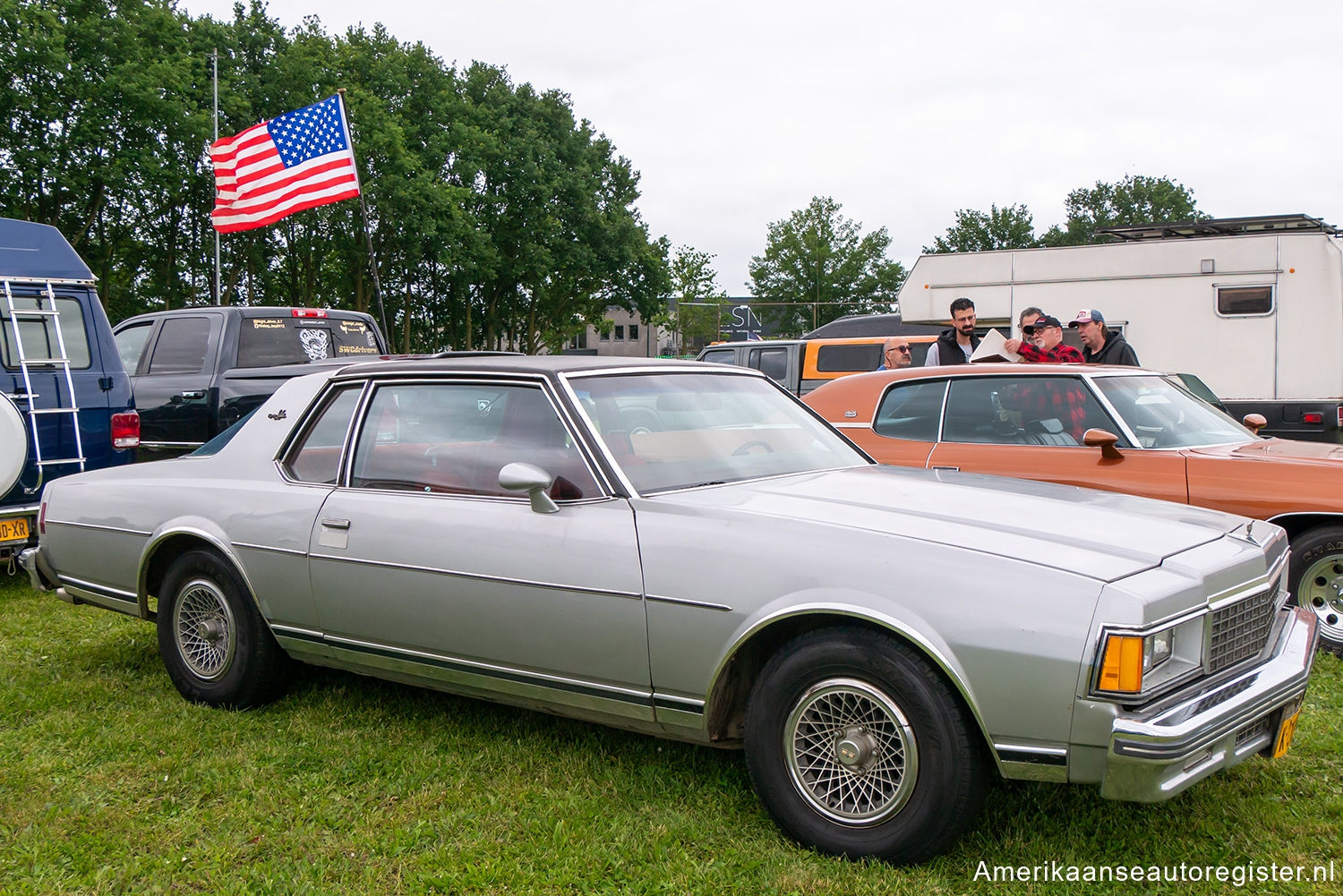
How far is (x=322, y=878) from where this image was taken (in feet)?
9.81

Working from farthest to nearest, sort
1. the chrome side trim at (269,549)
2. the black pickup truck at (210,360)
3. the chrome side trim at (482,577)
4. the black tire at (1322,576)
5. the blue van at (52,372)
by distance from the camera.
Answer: the black pickup truck at (210,360), the blue van at (52,372), the black tire at (1322,576), the chrome side trim at (269,549), the chrome side trim at (482,577)

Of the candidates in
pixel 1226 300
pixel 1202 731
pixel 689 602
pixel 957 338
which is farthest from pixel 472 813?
pixel 1226 300

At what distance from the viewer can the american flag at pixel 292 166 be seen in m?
15.0

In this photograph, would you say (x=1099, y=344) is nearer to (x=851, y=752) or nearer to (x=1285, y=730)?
(x=1285, y=730)

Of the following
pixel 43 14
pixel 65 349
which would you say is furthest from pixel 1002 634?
pixel 43 14

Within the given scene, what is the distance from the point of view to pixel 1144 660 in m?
2.59

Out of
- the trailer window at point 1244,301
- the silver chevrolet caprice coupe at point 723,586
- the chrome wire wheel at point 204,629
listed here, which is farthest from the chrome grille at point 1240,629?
the trailer window at point 1244,301

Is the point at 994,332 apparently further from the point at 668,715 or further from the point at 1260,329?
the point at 1260,329

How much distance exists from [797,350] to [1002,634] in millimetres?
12332

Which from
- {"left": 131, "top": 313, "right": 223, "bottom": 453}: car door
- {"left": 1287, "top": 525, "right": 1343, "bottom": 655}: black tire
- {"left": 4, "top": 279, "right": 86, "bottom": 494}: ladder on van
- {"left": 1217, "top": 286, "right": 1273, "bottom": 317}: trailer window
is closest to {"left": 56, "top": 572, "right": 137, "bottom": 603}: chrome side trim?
{"left": 4, "top": 279, "right": 86, "bottom": 494}: ladder on van

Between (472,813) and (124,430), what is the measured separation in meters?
5.25

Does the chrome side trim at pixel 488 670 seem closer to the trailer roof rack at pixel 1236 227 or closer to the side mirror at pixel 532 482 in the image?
the side mirror at pixel 532 482

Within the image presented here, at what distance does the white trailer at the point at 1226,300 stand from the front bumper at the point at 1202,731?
897cm

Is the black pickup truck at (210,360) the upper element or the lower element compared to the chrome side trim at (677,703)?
upper
